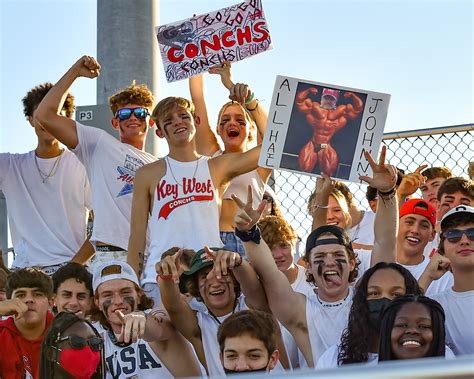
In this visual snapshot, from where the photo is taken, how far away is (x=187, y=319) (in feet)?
12.5

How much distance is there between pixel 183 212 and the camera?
14.2 ft

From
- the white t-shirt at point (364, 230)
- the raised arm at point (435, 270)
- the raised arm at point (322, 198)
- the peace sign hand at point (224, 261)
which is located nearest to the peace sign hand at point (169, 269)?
the peace sign hand at point (224, 261)

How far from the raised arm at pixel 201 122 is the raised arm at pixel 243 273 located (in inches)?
59.5

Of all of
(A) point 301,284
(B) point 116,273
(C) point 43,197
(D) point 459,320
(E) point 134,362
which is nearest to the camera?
(D) point 459,320

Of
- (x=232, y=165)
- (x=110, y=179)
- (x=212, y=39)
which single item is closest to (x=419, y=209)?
(x=232, y=165)

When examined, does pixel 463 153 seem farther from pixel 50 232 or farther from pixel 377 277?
pixel 50 232

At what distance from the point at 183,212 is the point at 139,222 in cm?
27

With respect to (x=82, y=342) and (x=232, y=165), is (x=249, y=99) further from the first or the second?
(x=82, y=342)

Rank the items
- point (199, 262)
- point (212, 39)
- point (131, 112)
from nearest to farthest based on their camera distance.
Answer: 1. point (199, 262)
2. point (131, 112)
3. point (212, 39)

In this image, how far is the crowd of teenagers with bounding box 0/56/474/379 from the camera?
3.35 meters

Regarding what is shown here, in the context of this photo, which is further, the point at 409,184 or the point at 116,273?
the point at 409,184

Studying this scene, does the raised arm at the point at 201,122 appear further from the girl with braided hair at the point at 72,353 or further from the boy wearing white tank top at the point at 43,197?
the girl with braided hair at the point at 72,353

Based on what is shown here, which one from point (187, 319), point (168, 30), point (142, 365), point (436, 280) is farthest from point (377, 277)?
point (168, 30)

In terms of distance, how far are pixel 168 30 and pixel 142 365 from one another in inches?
88.2
